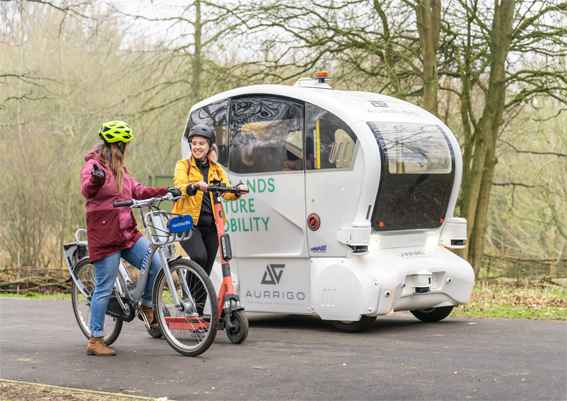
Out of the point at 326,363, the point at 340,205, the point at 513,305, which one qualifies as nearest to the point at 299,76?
the point at 513,305

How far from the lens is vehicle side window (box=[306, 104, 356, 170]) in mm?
9000

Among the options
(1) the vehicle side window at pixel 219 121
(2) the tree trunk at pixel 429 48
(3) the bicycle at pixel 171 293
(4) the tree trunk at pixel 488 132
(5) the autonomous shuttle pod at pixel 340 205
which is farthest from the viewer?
(4) the tree trunk at pixel 488 132

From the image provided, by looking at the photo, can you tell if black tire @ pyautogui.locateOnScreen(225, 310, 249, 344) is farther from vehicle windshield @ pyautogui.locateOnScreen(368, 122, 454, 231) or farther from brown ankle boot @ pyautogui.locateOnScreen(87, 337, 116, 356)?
vehicle windshield @ pyautogui.locateOnScreen(368, 122, 454, 231)

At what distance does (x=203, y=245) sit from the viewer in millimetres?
8742

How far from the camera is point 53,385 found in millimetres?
6703

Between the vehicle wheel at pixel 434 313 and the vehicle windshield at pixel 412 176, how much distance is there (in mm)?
827

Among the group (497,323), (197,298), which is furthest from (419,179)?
(197,298)

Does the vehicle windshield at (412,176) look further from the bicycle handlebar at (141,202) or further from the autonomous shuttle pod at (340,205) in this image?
the bicycle handlebar at (141,202)

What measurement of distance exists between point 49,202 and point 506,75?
1165 cm

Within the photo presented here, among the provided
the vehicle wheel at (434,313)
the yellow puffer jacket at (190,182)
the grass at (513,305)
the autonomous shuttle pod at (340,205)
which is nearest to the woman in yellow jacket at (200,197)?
the yellow puffer jacket at (190,182)

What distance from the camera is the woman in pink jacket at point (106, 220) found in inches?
310

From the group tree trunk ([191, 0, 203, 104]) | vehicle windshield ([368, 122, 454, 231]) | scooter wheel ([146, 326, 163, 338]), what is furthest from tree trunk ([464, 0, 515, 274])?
scooter wheel ([146, 326, 163, 338])

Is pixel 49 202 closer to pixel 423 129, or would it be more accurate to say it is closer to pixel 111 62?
pixel 111 62

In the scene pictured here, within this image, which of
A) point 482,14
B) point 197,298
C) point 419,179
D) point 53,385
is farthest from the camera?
point 482,14
